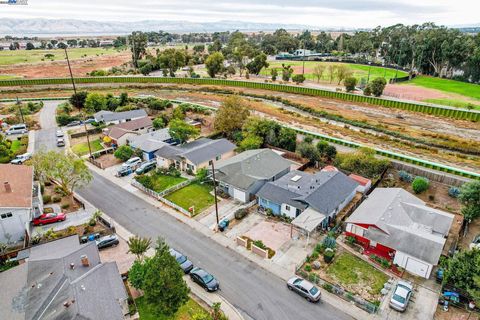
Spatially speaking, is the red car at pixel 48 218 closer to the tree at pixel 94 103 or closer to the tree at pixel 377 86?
the tree at pixel 94 103

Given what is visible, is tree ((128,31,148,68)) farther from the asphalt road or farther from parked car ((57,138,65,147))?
the asphalt road

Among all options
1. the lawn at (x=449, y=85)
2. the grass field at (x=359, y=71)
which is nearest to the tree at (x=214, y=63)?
the grass field at (x=359, y=71)

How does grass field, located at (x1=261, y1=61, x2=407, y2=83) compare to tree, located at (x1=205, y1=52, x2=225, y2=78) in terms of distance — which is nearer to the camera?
Answer: tree, located at (x1=205, y1=52, x2=225, y2=78)

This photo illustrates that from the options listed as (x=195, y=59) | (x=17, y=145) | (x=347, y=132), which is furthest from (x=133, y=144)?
(x=195, y=59)

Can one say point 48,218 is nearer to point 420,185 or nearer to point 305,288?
point 305,288

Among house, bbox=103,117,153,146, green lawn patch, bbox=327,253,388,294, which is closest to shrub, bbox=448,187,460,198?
green lawn patch, bbox=327,253,388,294

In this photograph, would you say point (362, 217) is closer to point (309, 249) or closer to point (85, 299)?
Result: point (309, 249)
